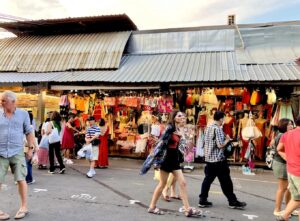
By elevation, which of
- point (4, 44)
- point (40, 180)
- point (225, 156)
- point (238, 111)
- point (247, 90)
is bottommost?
point (40, 180)

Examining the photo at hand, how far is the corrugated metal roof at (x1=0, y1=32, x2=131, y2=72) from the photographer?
13.3 meters

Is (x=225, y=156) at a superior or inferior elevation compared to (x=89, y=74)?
inferior

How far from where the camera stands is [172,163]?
221 inches

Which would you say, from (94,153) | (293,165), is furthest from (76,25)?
(293,165)

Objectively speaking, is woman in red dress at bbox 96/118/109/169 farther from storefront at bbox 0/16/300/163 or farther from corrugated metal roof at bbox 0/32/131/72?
corrugated metal roof at bbox 0/32/131/72

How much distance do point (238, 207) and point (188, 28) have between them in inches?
372

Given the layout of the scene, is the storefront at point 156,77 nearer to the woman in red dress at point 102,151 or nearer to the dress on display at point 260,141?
the dress on display at point 260,141

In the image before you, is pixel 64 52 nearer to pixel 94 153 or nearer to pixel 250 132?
pixel 94 153

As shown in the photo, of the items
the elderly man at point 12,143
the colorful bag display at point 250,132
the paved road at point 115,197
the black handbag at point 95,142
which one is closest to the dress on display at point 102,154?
the paved road at point 115,197

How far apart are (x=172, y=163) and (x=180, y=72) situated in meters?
6.01

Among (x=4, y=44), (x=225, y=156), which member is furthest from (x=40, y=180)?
(x=4, y=44)

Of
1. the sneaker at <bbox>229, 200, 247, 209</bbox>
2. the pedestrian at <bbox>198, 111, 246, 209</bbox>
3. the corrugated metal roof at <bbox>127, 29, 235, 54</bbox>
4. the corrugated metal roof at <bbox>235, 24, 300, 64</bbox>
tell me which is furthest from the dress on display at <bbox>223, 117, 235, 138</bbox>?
the sneaker at <bbox>229, 200, 247, 209</bbox>

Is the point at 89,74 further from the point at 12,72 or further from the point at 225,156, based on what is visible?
the point at 225,156

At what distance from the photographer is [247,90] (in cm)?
1116
